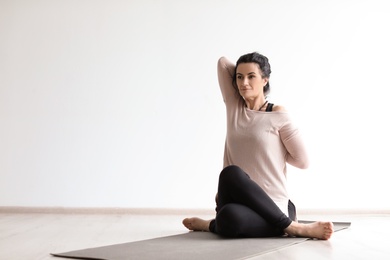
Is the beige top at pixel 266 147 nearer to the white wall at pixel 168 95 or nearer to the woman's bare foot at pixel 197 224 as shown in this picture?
the woman's bare foot at pixel 197 224

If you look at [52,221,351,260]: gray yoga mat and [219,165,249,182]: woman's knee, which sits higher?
[219,165,249,182]: woman's knee

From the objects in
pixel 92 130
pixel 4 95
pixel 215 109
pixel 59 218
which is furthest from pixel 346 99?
pixel 4 95

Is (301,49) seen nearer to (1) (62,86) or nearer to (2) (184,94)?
(2) (184,94)

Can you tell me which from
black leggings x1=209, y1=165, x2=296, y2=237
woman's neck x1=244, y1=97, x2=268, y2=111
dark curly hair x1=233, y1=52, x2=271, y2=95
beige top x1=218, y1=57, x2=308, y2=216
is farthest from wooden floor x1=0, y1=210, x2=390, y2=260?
dark curly hair x1=233, y1=52, x2=271, y2=95

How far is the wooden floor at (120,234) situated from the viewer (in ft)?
7.97

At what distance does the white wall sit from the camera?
5195 mm

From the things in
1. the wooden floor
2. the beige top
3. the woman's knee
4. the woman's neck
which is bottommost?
the wooden floor

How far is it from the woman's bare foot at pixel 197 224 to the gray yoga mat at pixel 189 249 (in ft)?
1.09

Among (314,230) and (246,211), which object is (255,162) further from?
(314,230)

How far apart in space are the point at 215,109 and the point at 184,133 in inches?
13.5

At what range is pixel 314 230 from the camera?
2.88 metres

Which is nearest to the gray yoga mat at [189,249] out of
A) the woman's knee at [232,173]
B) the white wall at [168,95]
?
the woman's knee at [232,173]

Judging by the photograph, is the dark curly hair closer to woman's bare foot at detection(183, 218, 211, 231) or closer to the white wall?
woman's bare foot at detection(183, 218, 211, 231)

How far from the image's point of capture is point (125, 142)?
5.23m
